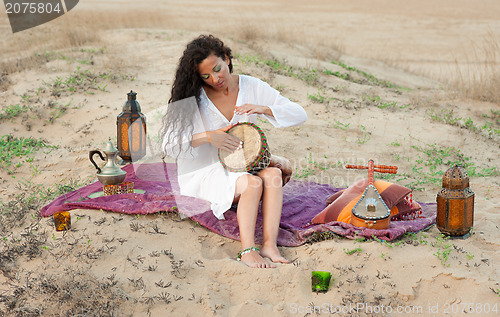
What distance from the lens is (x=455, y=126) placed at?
307 inches

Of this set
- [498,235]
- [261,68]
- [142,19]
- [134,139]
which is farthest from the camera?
[142,19]

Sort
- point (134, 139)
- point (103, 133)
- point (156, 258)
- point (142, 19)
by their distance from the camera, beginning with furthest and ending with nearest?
point (142, 19) → point (103, 133) → point (134, 139) → point (156, 258)

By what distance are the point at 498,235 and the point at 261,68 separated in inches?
237

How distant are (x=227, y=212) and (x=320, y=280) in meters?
1.23

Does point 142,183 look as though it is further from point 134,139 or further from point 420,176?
point 420,176

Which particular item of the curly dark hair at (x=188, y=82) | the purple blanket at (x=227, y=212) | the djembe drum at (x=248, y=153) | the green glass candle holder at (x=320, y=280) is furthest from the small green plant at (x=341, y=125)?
the green glass candle holder at (x=320, y=280)

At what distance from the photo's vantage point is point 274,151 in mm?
6734

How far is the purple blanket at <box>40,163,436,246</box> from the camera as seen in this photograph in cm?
412

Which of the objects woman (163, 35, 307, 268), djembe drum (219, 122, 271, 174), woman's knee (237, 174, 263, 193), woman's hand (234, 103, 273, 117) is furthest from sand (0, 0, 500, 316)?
woman's hand (234, 103, 273, 117)

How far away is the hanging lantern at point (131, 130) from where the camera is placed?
5602 millimetres

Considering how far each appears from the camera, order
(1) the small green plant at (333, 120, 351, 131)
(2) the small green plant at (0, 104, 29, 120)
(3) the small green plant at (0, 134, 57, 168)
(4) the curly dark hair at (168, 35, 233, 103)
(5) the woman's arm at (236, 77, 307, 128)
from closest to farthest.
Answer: (4) the curly dark hair at (168, 35, 233, 103)
(5) the woman's arm at (236, 77, 307, 128)
(3) the small green plant at (0, 134, 57, 168)
(1) the small green plant at (333, 120, 351, 131)
(2) the small green plant at (0, 104, 29, 120)

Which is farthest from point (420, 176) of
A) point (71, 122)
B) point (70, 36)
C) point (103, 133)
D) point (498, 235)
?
point (70, 36)

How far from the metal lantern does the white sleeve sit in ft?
4.14

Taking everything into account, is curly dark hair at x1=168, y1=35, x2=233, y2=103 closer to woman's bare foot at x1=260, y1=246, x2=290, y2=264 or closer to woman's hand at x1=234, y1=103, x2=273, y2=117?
woman's hand at x1=234, y1=103, x2=273, y2=117
